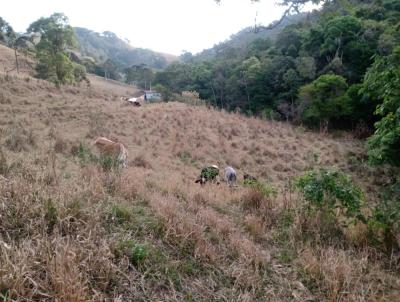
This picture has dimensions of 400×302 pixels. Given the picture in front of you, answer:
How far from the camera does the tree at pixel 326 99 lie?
20531mm

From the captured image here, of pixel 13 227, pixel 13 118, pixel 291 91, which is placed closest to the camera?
pixel 13 227

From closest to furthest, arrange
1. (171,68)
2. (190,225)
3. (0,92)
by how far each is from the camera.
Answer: (190,225) → (0,92) → (171,68)

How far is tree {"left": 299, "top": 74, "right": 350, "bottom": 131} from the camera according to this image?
67.4ft

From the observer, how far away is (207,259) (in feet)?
8.64

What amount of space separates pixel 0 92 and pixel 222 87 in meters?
25.6

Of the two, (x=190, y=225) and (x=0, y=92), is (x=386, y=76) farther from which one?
(x=0, y=92)

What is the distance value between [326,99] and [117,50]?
4339 inches

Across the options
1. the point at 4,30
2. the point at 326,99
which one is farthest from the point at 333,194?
the point at 4,30

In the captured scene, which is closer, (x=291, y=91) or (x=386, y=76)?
(x=386, y=76)

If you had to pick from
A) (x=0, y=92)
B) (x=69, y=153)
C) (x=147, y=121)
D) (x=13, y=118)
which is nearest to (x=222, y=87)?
(x=147, y=121)

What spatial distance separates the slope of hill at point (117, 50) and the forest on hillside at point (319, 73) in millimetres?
72823

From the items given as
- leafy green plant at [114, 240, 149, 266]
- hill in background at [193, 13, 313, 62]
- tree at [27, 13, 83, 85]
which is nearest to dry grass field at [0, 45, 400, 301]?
leafy green plant at [114, 240, 149, 266]

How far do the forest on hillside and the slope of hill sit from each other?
72.8 metres

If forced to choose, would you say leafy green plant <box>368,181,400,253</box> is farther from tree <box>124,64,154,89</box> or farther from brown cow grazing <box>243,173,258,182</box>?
tree <box>124,64,154,89</box>
